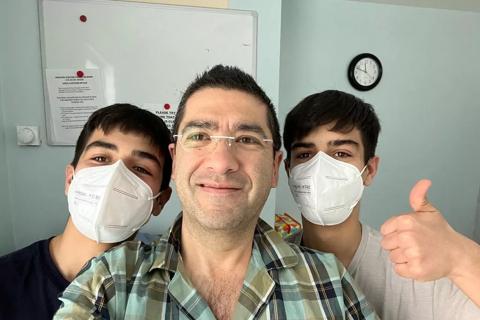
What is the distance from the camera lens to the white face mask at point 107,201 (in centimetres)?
110

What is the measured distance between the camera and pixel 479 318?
3.24 feet

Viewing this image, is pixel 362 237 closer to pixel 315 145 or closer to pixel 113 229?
pixel 315 145

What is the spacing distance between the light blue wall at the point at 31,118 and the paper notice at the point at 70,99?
6 centimetres

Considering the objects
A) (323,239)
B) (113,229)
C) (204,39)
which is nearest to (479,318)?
(323,239)

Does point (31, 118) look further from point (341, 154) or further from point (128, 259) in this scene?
point (341, 154)

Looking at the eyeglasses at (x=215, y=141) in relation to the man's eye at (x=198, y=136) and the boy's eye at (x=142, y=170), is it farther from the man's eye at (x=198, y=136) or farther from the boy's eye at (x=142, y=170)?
the boy's eye at (x=142, y=170)

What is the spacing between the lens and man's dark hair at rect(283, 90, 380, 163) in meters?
1.24

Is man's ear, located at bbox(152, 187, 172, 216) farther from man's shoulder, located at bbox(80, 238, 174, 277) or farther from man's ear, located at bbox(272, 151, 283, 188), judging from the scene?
man's ear, located at bbox(272, 151, 283, 188)

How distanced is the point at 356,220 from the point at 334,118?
0.43 meters

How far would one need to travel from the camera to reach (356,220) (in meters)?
1.30

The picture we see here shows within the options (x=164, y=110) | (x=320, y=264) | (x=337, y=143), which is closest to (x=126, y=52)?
(x=164, y=110)

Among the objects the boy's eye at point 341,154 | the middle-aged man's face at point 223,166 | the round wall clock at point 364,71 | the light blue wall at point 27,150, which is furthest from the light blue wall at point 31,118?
the middle-aged man's face at point 223,166

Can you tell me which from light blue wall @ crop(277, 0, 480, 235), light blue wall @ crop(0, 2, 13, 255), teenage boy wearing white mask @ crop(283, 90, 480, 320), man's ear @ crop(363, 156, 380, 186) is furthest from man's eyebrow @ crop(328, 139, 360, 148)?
light blue wall @ crop(0, 2, 13, 255)

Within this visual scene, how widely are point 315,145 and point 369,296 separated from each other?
0.60 meters
